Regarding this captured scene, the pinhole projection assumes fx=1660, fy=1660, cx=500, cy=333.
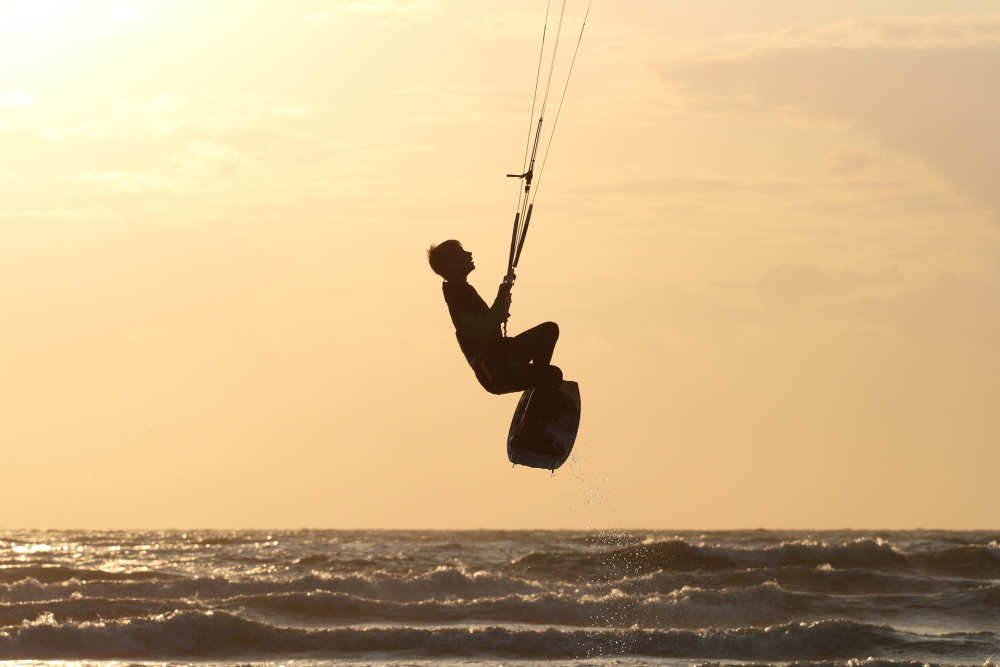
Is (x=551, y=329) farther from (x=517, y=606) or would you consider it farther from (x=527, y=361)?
(x=517, y=606)

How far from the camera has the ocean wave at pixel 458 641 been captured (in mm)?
27609

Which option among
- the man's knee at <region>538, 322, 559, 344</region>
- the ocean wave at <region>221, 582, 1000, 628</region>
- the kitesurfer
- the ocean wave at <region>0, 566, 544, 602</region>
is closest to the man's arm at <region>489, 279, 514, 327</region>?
the kitesurfer

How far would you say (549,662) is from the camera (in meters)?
26.9

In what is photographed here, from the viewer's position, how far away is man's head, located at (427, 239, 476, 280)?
16.0m

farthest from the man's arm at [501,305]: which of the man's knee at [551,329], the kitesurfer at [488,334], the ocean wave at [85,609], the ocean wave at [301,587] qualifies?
the ocean wave at [301,587]

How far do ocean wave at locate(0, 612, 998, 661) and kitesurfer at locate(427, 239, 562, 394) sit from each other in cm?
1172

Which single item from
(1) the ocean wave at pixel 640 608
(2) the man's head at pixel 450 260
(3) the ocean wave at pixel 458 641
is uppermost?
(2) the man's head at pixel 450 260

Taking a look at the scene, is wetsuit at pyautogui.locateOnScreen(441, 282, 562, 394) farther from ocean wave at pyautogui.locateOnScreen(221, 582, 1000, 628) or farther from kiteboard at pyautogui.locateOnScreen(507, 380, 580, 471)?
ocean wave at pyautogui.locateOnScreen(221, 582, 1000, 628)

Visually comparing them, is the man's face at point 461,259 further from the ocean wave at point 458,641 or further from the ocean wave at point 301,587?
the ocean wave at point 301,587

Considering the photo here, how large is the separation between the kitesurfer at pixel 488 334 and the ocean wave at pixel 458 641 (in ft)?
38.5

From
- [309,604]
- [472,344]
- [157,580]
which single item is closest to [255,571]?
[157,580]

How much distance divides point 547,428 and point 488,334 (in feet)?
5.59

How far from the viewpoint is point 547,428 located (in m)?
17.4

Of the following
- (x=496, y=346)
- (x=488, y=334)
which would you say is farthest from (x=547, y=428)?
(x=488, y=334)
